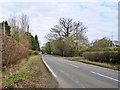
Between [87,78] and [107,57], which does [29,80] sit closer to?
[87,78]

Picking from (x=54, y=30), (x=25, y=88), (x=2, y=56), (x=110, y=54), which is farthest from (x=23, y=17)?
(x=25, y=88)

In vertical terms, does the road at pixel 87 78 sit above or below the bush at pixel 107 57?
below

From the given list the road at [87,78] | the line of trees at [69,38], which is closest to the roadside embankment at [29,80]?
the road at [87,78]

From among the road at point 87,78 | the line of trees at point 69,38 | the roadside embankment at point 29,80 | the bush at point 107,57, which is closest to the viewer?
the roadside embankment at point 29,80

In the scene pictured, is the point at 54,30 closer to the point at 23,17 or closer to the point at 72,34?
the point at 72,34

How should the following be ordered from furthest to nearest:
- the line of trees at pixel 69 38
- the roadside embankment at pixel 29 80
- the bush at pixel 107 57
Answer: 1. the line of trees at pixel 69 38
2. the bush at pixel 107 57
3. the roadside embankment at pixel 29 80

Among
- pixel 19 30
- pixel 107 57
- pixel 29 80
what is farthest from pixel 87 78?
pixel 19 30

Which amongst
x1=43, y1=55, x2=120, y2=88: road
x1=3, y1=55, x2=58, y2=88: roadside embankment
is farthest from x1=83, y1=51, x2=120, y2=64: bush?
x1=3, y1=55, x2=58, y2=88: roadside embankment

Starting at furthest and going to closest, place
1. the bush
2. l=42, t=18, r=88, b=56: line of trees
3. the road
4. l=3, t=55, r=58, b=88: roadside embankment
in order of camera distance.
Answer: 1. l=42, t=18, r=88, b=56: line of trees
2. the bush
3. the road
4. l=3, t=55, r=58, b=88: roadside embankment

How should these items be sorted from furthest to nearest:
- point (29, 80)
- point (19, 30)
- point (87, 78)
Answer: point (19, 30) < point (87, 78) < point (29, 80)

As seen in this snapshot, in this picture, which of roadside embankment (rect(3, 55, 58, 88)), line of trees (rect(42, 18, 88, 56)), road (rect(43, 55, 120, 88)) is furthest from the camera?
line of trees (rect(42, 18, 88, 56))

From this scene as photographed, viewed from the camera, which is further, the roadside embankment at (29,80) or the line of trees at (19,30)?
the line of trees at (19,30)

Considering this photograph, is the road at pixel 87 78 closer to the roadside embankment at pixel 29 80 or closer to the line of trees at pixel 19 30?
the roadside embankment at pixel 29 80

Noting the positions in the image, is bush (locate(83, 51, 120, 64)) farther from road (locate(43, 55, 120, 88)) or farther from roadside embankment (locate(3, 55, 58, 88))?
roadside embankment (locate(3, 55, 58, 88))
